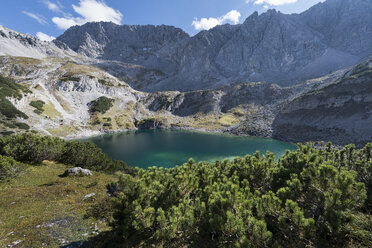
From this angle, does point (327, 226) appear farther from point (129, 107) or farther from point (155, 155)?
point (129, 107)

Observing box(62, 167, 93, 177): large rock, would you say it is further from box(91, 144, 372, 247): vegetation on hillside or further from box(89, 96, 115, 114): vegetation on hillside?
box(89, 96, 115, 114): vegetation on hillside

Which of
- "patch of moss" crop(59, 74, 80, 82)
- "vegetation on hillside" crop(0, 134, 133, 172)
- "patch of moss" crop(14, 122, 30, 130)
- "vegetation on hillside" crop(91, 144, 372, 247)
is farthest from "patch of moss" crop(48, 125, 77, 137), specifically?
"vegetation on hillside" crop(91, 144, 372, 247)

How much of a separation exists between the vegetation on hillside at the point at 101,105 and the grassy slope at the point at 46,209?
126495 mm

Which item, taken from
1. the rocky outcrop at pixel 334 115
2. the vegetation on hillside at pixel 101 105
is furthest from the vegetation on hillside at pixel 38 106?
the rocky outcrop at pixel 334 115

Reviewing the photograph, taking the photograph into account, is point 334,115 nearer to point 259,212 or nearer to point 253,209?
point 253,209

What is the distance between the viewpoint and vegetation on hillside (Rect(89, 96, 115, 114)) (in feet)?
447

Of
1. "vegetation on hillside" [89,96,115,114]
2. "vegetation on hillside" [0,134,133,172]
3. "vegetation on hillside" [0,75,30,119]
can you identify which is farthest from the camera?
"vegetation on hillside" [89,96,115,114]

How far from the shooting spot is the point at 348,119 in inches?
3322

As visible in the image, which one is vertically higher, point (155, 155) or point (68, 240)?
point (68, 240)

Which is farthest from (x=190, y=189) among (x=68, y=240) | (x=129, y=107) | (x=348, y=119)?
(x=129, y=107)

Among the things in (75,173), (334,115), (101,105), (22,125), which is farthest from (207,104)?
(75,173)

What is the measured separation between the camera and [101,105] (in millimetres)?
141250

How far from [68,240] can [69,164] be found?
77.3 ft

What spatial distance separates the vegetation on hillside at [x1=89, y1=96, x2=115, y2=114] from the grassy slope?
126495mm
